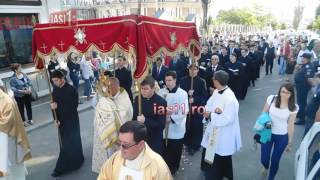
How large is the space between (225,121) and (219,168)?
0.92 meters

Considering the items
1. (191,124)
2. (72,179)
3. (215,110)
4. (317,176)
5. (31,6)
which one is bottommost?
(72,179)

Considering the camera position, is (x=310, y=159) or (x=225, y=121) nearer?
(x=310, y=159)

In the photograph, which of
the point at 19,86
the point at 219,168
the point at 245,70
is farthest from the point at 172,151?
the point at 245,70

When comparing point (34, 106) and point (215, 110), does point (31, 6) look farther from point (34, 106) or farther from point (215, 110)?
point (215, 110)

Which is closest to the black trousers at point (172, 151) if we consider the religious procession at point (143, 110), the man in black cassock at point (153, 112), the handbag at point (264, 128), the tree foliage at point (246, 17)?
the religious procession at point (143, 110)

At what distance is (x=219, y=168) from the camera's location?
5086mm

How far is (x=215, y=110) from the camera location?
15.5 ft

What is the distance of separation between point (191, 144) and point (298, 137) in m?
2.65

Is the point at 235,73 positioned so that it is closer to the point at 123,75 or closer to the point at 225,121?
the point at 123,75

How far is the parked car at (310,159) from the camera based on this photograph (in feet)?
10.9

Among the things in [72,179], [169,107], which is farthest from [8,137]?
[169,107]

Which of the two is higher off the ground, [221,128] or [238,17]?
[238,17]

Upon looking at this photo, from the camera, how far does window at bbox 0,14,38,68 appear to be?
11.8 meters

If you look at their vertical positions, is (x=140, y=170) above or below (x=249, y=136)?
above
